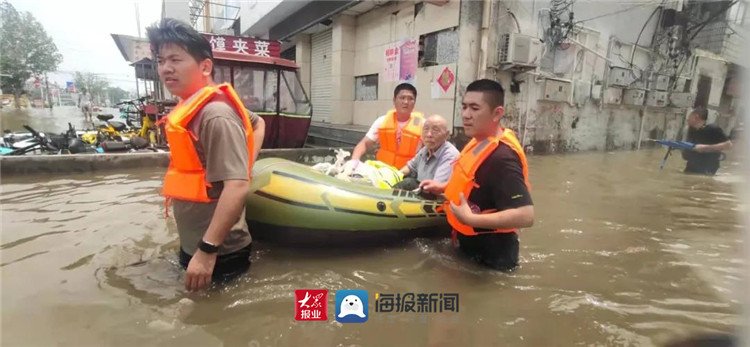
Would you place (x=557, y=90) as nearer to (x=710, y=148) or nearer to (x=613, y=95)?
(x=613, y=95)

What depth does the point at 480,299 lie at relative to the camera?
7.91 ft

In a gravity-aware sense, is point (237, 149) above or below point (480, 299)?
above

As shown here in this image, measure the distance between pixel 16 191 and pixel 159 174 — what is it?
1.68 metres

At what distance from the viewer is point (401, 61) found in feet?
31.9

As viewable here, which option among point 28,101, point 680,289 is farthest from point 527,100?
point 28,101

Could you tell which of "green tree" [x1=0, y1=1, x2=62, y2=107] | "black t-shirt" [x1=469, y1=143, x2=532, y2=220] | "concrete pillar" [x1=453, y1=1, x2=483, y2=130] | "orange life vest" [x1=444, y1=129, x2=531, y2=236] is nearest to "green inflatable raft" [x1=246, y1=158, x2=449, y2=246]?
"orange life vest" [x1=444, y1=129, x2=531, y2=236]

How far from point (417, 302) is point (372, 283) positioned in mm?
401

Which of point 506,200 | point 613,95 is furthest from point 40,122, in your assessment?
point 613,95

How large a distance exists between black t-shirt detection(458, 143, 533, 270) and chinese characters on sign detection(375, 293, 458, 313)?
0.49 m

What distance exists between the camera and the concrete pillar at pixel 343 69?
1167 centimetres

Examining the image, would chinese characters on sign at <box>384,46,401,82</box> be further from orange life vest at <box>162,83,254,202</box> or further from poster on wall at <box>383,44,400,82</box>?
orange life vest at <box>162,83,254,202</box>

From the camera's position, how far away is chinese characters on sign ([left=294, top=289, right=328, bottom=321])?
2.14 m

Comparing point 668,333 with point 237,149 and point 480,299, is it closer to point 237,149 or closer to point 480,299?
point 480,299

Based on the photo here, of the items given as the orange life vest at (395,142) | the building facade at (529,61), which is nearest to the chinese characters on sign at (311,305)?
the orange life vest at (395,142)
